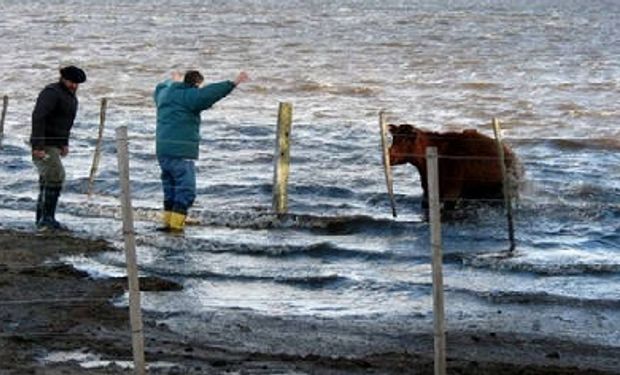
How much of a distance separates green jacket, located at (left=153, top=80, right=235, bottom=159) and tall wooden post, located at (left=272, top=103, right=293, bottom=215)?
4.49ft

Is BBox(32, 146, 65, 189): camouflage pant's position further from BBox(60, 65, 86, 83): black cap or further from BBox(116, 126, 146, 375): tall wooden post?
BBox(116, 126, 146, 375): tall wooden post

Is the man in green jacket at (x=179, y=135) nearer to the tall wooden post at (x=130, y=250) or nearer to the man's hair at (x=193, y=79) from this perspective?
the man's hair at (x=193, y=79)

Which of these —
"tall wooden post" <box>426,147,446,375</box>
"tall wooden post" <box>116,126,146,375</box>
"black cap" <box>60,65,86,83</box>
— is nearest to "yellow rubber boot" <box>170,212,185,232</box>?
"black cap" <box>60,65,86,83</box>

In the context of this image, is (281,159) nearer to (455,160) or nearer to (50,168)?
(455,160)

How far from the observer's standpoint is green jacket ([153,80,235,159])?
51.6 ft

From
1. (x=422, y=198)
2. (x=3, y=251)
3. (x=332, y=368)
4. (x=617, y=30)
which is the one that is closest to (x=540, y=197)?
(x=422, y=198)

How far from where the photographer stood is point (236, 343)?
1112 centimetres

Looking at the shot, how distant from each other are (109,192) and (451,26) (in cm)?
5162

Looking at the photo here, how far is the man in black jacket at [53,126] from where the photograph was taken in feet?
50.3

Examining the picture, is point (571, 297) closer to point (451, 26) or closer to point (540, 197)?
point (540, 197)

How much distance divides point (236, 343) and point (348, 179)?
33.2ft

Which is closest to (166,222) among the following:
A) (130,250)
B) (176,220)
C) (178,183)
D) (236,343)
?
(176,220)

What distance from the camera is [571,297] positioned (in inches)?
524

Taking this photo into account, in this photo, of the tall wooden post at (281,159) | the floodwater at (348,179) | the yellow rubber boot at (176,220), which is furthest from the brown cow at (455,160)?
the yellow rubber boot at (176,220)
